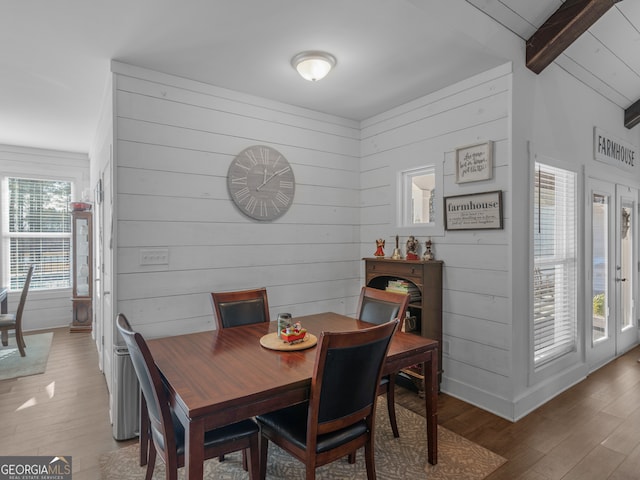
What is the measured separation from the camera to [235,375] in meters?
1.69

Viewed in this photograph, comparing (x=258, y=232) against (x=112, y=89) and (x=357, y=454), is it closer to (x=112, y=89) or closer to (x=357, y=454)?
(x=112, y=89)

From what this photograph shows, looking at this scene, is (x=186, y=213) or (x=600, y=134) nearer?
(x=186, y=213)

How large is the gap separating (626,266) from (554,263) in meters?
1.99

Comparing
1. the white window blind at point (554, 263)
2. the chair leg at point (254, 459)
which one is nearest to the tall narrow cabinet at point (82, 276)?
the chair leg at point (254, 459)

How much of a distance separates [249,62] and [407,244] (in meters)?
2.00

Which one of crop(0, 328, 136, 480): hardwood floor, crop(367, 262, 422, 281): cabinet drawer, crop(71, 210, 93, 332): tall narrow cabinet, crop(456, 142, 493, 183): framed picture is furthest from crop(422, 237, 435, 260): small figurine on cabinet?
crop(71, 210, 93, 332): tall narrow cabinet

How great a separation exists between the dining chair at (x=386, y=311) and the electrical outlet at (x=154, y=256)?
1.52m

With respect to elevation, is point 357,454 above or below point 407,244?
below

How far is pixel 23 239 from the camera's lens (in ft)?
17.3

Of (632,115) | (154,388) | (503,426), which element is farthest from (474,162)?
(632,115)

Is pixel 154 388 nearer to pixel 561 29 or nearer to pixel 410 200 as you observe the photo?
pixel 410 200

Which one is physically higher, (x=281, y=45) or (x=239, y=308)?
(x=281, y=45)

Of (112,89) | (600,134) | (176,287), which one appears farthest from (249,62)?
(600,134)

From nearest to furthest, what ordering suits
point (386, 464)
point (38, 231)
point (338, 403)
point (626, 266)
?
point (338, 403), point (386, 464), point (626, 266), point (38, 231)
